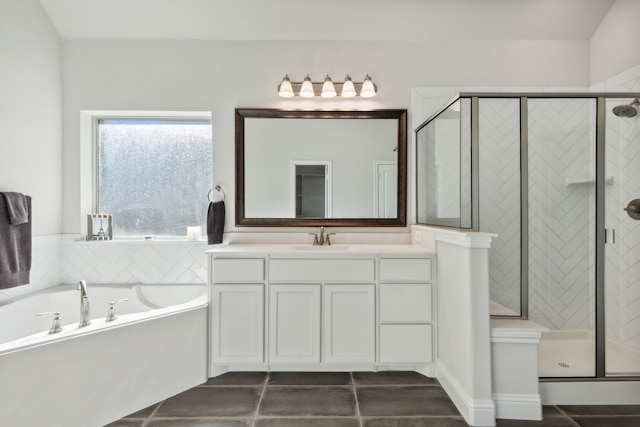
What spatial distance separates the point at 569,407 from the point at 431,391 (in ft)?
2.37

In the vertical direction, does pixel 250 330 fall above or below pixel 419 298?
below

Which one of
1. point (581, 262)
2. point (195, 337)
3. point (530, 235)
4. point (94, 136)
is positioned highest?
point (94, 136)

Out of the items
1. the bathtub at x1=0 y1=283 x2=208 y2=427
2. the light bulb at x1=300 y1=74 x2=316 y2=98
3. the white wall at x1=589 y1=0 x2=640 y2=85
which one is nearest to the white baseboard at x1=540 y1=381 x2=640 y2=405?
the bathtub at x1=0 y1=283 x2=208 y2=427

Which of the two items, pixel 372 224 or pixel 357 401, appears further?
pixel 372 224

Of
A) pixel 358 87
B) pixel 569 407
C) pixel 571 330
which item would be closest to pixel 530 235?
pixel 571 330

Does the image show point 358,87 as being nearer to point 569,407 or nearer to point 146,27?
point 146,27

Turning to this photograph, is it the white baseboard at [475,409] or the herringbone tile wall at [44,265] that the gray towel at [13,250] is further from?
the white baseboard at [475,409]

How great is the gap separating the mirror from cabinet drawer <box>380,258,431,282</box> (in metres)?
0.59

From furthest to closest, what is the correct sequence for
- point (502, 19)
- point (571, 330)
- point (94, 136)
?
1. point (94, 136)
2. point (502, 19)
3. point (571, 330)

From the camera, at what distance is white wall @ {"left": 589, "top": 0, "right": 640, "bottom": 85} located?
241 cm

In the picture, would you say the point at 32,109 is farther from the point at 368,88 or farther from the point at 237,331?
the point at 368,88

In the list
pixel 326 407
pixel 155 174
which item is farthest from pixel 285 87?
pixel 326 407

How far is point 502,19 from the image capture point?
266cm

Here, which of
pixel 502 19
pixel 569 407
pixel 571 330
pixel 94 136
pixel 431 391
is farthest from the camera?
pixel 94 136
